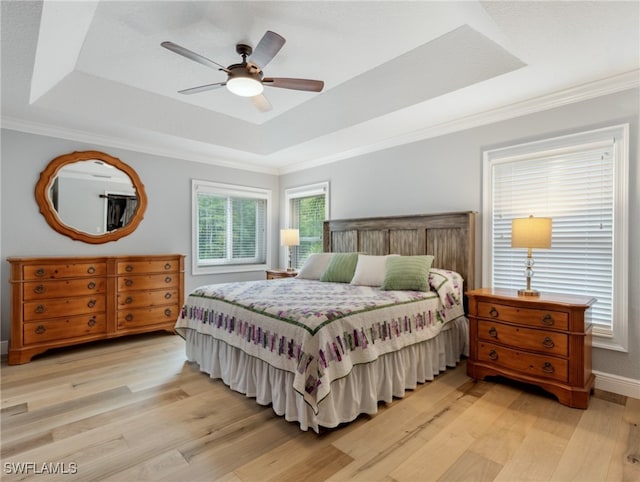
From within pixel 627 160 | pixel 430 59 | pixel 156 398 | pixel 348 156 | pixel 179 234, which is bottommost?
pixel 156 398

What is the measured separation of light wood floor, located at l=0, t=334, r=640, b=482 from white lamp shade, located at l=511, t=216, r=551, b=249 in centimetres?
114

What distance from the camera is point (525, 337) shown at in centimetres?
255

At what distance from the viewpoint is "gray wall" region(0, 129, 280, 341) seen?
3.51 metres

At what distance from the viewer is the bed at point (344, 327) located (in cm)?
207

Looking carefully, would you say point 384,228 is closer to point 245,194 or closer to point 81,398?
point 245,194

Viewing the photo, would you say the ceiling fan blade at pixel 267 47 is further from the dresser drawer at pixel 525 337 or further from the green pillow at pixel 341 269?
the dresser drawer at pixel 525 337

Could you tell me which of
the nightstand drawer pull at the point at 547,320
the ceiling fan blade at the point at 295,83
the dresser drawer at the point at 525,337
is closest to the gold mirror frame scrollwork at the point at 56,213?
the ceiling fan blade at the point at 295,83

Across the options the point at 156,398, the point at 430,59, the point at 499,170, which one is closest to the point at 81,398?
the point at 156,398

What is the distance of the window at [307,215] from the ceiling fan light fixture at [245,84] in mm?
2611

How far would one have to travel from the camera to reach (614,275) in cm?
261

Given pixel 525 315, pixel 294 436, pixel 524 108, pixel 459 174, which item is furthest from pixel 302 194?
pixel 294 436

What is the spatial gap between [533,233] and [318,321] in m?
1.82

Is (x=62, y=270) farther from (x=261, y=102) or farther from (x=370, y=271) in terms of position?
(x=370, y=271)

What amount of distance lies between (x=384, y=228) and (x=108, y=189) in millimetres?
3388
